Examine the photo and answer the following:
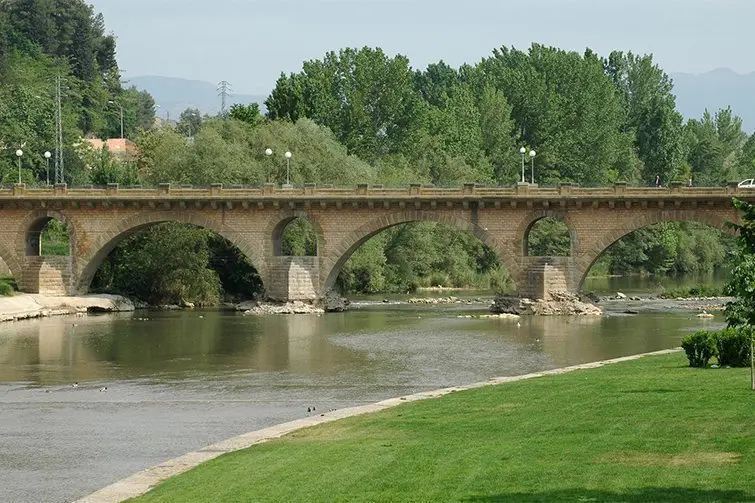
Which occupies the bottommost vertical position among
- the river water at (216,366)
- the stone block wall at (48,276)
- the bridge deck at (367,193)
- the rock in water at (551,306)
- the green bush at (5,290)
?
the river water at (216,366)

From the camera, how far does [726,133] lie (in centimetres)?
16538

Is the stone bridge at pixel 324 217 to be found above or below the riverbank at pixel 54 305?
above

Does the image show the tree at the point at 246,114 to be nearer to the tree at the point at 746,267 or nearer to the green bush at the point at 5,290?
the green bush at the point at 5,290

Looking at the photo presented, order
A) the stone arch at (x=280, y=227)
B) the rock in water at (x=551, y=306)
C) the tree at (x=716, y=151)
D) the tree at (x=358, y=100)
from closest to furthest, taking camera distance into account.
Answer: the rock in water at (x=551, y=306), the stone arch at (x=280, y=227), the tree at (x=358, y=100), the tree at (x=716, y=151)

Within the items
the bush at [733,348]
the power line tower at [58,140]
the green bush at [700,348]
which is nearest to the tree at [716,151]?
the power line tower at [58,140]

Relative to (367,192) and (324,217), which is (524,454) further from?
(324,217)

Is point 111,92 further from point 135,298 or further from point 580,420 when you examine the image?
point 580,420

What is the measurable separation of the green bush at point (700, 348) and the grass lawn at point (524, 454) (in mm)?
3815

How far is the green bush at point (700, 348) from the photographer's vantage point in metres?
37.0

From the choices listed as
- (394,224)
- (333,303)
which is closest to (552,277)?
(394,224)

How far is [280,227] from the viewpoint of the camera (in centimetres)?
8781

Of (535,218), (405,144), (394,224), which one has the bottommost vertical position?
(394,224)

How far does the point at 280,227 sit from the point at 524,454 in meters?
64.4

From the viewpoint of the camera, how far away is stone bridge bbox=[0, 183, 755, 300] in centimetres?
8231
